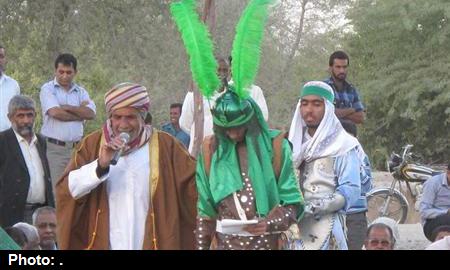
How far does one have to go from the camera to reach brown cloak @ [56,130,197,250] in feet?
22.9

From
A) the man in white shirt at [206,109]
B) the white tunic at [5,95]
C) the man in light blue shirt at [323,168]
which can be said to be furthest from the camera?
the white tunic at [5,95]

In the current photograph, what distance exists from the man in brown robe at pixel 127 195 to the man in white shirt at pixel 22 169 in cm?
223

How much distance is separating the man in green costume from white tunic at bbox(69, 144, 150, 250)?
0.45 metres

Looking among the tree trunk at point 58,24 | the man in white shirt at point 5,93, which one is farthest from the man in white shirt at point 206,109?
the tree trunk at point 58,24

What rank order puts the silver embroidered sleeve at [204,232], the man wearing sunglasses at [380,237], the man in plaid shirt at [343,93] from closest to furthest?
the silver embroidered sleeve at [204,232] < the man wearing sunglasses at [380,237] < the man in plaid shirt at [343,93]

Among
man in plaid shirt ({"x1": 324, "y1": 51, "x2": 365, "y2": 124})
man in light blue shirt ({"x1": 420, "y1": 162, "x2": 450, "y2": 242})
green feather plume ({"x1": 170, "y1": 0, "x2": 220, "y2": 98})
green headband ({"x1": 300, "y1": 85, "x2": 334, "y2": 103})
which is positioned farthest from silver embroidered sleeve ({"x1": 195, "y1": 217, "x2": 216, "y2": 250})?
man in light blue shirt ({"x1": 420, "y1": 162, "x2": 450, "y2": 242})

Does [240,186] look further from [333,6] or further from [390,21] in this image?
[333,6]

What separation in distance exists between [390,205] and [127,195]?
879 centimetres

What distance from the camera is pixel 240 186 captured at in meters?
6.61

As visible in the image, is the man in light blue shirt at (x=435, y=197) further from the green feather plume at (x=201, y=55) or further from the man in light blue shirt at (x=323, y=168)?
the green feather plume at (x=201, y=55)

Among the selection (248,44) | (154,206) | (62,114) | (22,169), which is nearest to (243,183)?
(154,206)

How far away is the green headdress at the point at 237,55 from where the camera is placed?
6.55 meters
